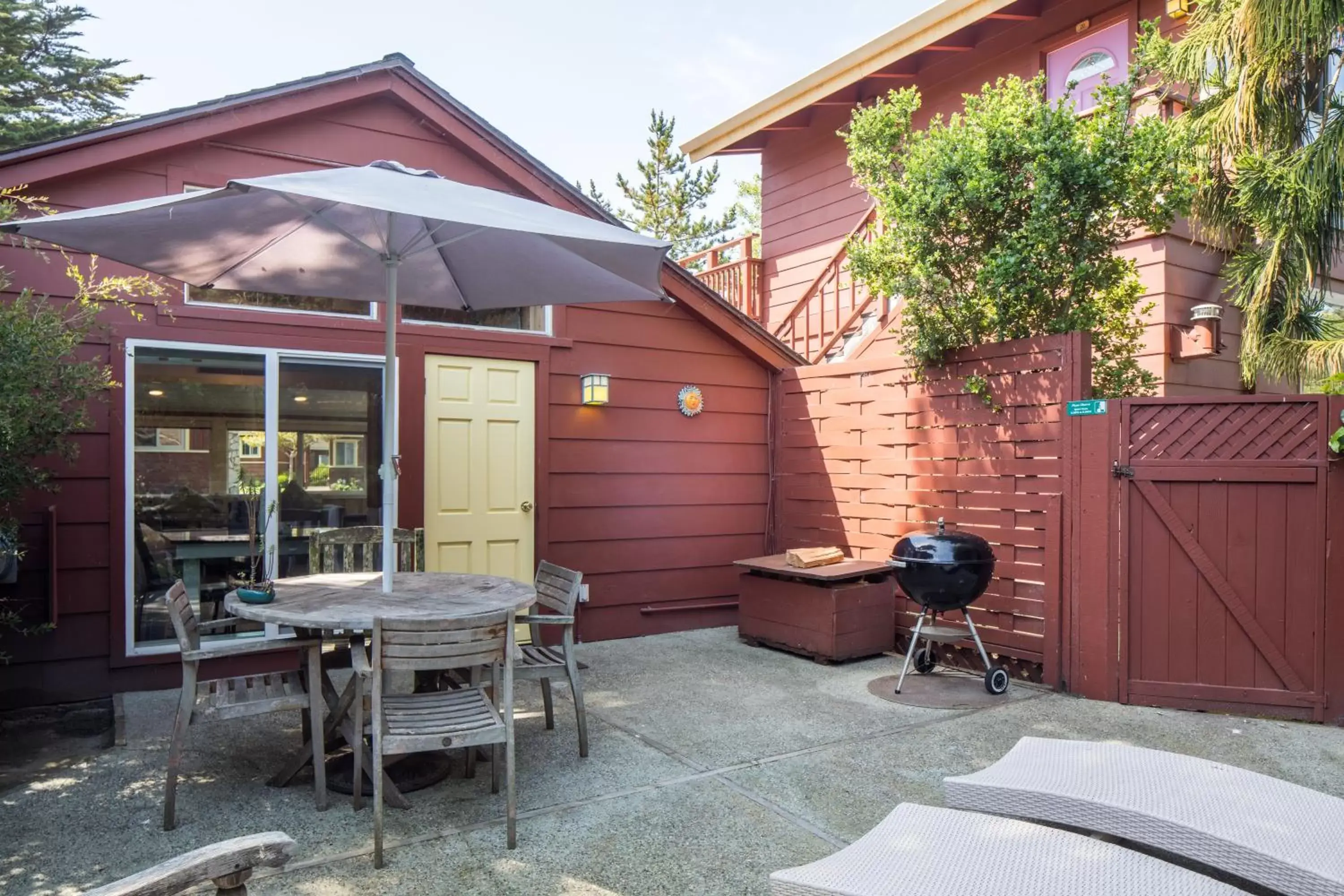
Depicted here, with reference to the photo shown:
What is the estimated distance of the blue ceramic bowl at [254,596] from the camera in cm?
307

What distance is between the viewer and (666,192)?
19328 mm

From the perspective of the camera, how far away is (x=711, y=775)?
10.7 ft

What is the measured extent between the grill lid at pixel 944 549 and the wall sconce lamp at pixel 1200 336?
2.16m

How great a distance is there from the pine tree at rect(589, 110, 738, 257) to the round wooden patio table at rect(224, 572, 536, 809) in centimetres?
1630

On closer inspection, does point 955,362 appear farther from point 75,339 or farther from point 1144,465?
point 75,339

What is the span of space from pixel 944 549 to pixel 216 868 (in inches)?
150

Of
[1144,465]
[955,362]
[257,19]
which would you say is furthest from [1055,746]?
[257,19]

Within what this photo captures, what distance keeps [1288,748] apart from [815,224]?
6430 mm

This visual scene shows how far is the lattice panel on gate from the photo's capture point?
3.95 meters

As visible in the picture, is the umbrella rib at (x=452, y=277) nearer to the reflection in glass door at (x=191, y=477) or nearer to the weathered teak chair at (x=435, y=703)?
the reflection in glass door at (x=191, y=477)

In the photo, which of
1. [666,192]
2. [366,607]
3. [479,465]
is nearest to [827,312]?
[479,465]

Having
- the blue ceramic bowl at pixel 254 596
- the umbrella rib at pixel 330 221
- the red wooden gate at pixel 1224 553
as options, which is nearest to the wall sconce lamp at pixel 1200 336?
the red wooden gate at pixel 1224 553

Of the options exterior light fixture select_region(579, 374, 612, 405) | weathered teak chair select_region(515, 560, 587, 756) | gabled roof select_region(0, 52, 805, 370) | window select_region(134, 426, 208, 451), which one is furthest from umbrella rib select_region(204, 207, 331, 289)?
exterior light fixture select_region(579, 374, 612, 405)

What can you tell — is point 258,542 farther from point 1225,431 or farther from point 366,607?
point 1225,431
